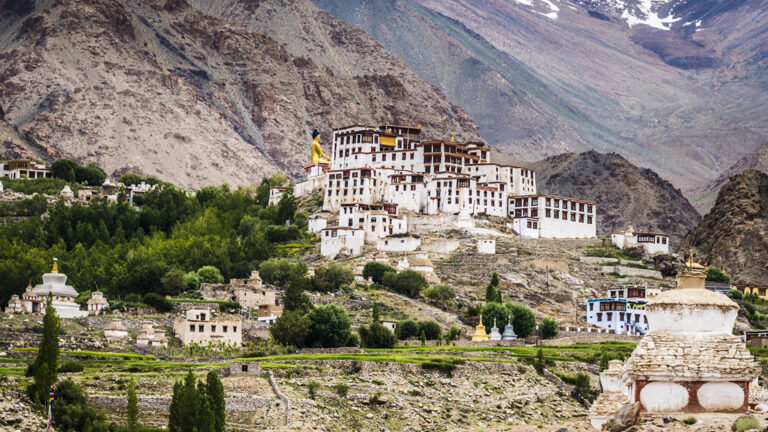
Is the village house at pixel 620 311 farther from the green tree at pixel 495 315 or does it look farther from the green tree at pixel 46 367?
the green tree at pixel 46 367

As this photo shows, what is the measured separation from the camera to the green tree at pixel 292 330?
314 feet

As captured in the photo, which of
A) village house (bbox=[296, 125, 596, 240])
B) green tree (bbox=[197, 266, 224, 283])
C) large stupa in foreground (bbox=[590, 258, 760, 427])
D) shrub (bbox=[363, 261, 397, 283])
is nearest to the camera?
large stupa in foreground (bbox=[590, 258, 760, 427])

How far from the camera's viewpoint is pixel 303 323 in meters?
96.7

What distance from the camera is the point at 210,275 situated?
122 meters

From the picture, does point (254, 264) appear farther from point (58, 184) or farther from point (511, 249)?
point (58, 184)

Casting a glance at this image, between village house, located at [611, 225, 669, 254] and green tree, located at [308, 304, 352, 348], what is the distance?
59736mm

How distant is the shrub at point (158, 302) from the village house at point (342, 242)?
29.7 m

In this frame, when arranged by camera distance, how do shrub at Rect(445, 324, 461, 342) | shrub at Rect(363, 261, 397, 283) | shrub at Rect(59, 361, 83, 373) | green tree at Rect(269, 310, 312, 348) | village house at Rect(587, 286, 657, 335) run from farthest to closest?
1. shrub at Rect(363, 261, 397, 283)
2. village house at Rect(587, 286, 657, 335)
3. shrub at Rect(445, 324, 461, 342)
4. green tree at Rect(269, 310, 312, 348)
5. shrub at Rect(59, 361, 83, 373)

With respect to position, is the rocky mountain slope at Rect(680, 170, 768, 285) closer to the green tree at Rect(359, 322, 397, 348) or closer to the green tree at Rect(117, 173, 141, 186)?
the green tree at Rect(359, 322, 397, 348)

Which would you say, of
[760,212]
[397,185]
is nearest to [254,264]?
[397,185]

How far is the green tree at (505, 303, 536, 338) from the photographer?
11150 cm

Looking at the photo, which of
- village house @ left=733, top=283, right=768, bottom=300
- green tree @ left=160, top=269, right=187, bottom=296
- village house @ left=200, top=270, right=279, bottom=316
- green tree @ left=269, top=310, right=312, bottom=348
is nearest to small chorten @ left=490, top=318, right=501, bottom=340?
green tree @ left=269, top=310, right=312, bottom=348

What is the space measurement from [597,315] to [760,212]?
2309 inches

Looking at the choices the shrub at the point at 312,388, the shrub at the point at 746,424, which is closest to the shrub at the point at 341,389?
the shrub at the point at 312,388
